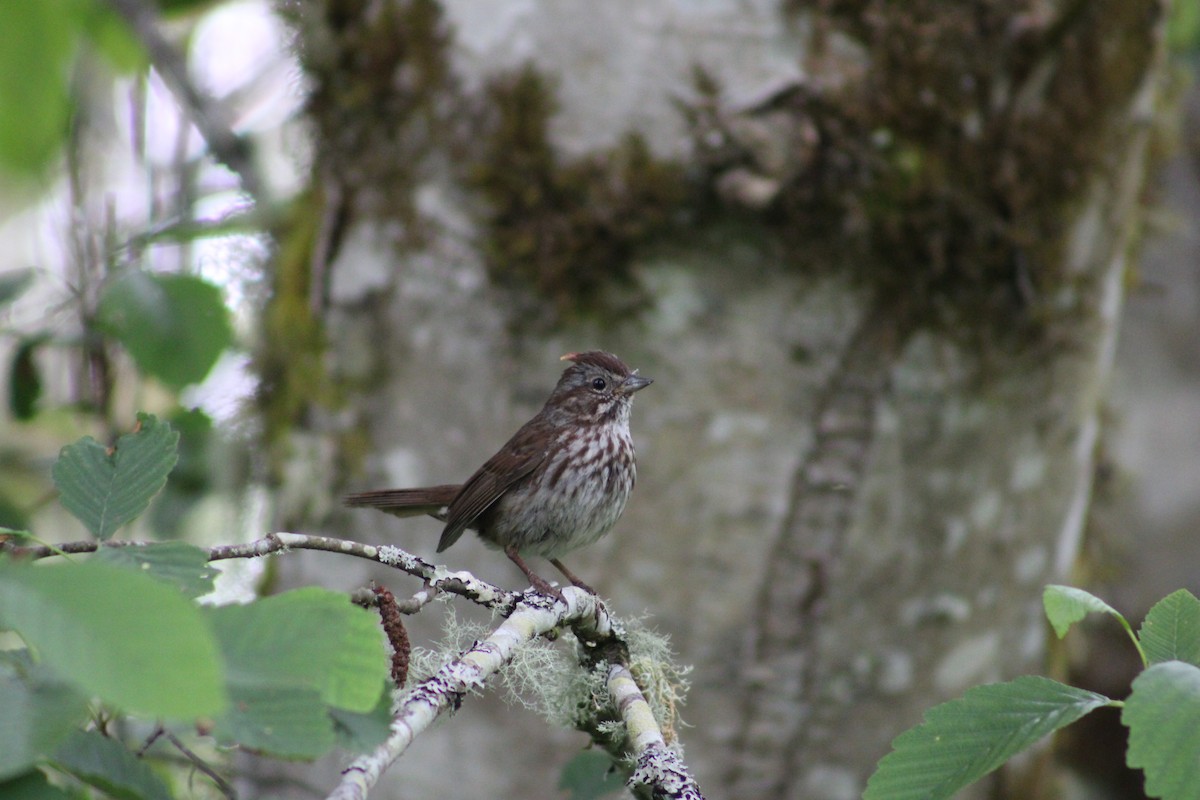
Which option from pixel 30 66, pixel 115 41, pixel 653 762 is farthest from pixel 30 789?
pixel 115 41

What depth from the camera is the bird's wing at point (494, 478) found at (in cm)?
370

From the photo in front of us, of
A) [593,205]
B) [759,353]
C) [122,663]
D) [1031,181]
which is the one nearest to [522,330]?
[593,205]

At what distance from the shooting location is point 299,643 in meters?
1.05

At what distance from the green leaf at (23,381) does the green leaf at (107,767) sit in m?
2.98

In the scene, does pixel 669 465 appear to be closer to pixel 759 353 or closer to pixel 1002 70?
pixel 759 353

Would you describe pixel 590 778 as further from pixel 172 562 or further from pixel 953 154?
pixel 953 154

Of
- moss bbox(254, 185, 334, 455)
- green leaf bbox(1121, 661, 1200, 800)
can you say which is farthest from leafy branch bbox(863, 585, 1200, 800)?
moss bbox(254, 185, 334, 455)

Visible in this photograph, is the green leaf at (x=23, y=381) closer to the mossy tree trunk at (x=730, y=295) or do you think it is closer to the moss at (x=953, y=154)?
the mossy tree trunk at (x=730, y=295)

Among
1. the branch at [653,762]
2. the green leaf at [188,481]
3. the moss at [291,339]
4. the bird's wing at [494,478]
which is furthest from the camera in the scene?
the green leaf at [188,481]

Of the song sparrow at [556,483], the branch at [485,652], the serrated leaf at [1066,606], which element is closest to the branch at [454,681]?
the branch at [485,652]

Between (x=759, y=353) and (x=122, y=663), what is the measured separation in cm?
326

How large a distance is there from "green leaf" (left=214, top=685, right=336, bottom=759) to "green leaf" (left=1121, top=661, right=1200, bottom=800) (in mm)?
942

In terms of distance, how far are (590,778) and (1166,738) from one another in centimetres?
148

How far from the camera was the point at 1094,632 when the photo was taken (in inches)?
299
